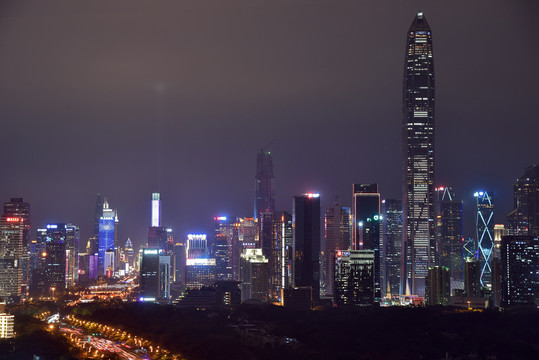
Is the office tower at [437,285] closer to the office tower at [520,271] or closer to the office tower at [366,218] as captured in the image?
the office tower at [366,218]

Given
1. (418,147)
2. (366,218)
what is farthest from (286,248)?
(418,147)

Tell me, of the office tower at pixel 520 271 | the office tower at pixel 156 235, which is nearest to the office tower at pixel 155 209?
the office tower at pixel 156 235

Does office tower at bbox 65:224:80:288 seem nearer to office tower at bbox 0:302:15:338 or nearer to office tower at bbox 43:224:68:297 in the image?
office tower at bbox 43:224:68:297

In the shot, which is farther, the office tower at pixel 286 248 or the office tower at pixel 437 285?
the office tower at pixel 286 248

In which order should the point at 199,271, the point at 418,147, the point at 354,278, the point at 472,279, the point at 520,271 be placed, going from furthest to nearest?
the point at 199,271
the point at 418,147
the point at 472,279
the point at 354,278
the point at 520,271

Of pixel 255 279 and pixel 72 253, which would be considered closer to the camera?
pixel 255 279

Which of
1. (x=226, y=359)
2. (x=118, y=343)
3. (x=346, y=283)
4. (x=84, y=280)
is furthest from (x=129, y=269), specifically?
(x=226, y=359)

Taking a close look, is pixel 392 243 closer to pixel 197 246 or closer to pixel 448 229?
pixel 448 229
